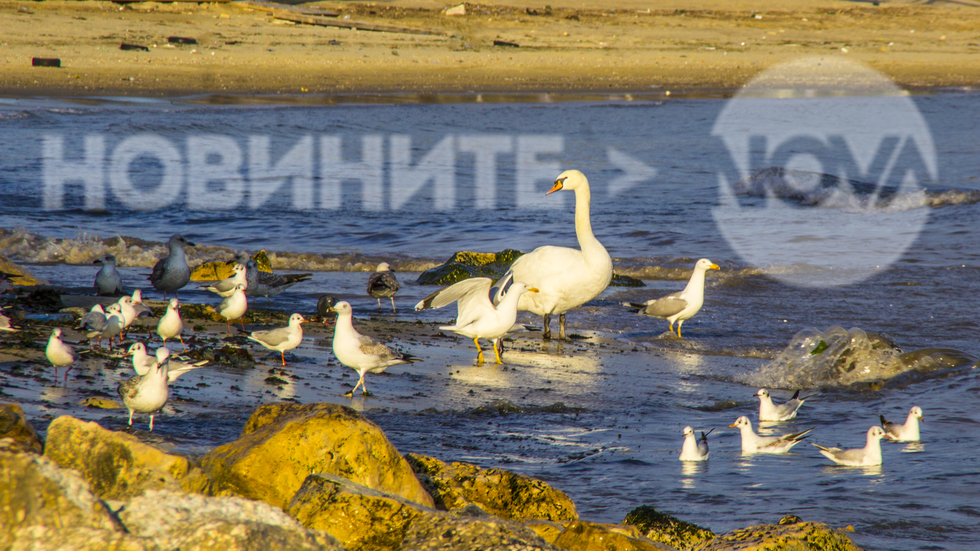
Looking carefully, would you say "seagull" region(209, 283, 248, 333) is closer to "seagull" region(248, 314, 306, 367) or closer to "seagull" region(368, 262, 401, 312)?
"seagull" region(248, 314, 306, 367)

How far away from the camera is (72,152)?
19.6 meters

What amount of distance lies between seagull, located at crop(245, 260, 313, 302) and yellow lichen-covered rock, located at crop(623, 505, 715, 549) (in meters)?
6.35

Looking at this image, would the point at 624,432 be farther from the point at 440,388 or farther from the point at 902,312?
the point at 902,312

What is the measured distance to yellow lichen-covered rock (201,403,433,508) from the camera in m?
3.71

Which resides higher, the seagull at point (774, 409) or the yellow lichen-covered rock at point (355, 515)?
the yellow lichen-covered rock at point (355, 515)

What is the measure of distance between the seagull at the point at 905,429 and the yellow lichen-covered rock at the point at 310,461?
3.32m

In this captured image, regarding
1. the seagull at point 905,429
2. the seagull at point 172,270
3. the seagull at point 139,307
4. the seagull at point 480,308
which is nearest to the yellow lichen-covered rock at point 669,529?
the seagull at point 905,429

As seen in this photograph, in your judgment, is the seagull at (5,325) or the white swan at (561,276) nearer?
the seagull at (5,325)

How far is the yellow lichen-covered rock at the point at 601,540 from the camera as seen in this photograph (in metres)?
3.56

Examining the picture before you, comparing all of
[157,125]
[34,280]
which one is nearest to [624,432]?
[34,280]

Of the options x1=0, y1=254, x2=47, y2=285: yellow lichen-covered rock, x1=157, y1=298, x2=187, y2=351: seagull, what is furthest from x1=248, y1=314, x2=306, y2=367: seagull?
x1=0, y1=254, x2=47, y2=285: yellow lichen-covered rock

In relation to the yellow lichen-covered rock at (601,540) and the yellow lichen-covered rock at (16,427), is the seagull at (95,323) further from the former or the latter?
the yellow lichen-covered rock at (601,540)

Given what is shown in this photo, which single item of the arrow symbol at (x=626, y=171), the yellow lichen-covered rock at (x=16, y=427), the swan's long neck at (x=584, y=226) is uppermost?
the arrow symbol at (x=626, y=171)

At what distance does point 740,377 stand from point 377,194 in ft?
38.3
